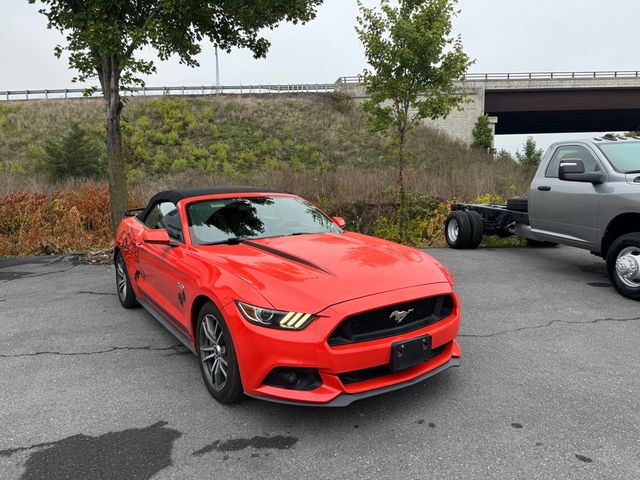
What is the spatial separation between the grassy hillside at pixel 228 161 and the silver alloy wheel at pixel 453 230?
184 centimetres

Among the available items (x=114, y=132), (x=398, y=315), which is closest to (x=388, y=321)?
(x=398, y=315)

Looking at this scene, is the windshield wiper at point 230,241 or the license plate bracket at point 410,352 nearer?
the license plate bracket at point 410,352

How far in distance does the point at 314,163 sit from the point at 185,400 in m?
27.2

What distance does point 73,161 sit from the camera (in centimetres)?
2019

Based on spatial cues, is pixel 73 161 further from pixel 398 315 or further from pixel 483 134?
pixel 483 134

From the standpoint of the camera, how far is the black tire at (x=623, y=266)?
18.5ft

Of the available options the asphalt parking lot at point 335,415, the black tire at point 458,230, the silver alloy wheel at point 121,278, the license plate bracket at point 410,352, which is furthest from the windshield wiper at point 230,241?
the black tire at point 458,230

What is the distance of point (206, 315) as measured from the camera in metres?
3.32

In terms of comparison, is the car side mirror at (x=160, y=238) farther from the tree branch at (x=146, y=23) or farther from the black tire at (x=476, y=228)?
the black tire at (x=476, y=228)

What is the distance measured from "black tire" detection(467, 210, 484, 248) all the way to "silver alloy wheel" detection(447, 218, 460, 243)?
29 cm

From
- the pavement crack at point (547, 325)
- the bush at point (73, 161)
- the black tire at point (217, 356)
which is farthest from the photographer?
the bush at point (73, 161)

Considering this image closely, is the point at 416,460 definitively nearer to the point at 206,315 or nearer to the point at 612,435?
the point at 612,435

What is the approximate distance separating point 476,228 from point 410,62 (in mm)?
4852

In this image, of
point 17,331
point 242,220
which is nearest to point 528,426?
point 242,220
